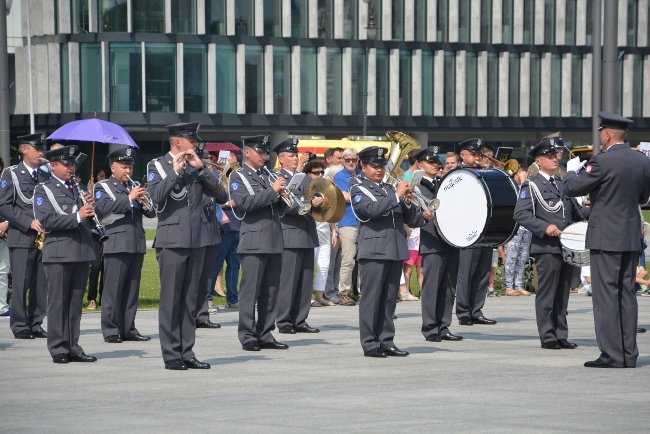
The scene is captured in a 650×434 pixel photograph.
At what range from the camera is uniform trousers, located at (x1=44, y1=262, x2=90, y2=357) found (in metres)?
12.4

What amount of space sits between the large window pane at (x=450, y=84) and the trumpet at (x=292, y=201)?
5622cm

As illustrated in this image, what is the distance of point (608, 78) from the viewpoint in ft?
58.8

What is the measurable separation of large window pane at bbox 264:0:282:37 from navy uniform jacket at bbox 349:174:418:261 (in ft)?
176

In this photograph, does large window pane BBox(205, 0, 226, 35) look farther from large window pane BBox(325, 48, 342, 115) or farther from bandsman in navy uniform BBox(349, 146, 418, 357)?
bandsman in navy uniform BBox(349, 146, 418, 357)

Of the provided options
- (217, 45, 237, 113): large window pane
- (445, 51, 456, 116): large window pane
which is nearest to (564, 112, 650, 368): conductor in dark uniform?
(217, 45, 237, 113): large window pane

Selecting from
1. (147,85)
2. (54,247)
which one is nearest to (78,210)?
(54,247)

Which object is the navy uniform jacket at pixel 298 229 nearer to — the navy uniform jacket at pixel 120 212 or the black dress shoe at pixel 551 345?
the navy uniform jacket at pixel 120 212

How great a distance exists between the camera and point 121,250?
567 inches

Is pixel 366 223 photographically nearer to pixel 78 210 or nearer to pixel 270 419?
pixel 78 210

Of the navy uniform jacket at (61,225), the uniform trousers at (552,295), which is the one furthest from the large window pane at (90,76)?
the navy uniform jacket at (61,225)

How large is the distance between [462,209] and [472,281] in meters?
2.47

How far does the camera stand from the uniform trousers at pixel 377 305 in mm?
12891

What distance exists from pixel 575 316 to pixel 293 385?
7359mm

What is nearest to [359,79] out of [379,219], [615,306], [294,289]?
[294,289]
